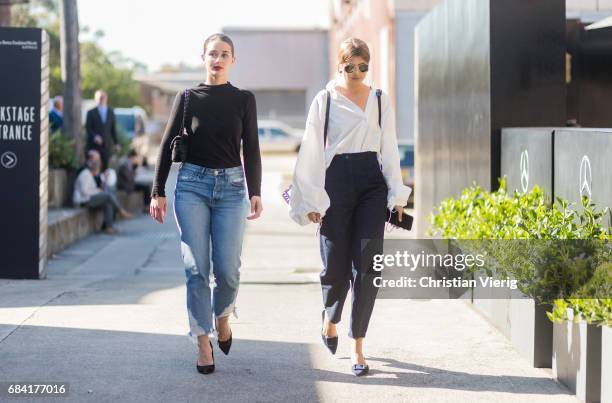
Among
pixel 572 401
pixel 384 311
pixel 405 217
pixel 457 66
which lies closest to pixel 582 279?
pixel 572 401

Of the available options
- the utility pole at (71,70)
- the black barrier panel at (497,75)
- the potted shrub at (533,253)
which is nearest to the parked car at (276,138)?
the utility pole at (71,70)

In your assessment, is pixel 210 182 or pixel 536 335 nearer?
pixel 210 182

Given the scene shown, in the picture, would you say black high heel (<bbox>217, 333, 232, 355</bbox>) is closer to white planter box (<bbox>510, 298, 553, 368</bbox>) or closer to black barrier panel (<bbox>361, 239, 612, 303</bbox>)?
black barrier panel (<bbox>361, 239, 612, 303</bbox>)

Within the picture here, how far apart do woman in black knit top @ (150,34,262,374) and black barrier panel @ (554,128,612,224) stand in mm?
1928

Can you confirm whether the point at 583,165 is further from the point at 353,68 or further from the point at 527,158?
the point at 353,68

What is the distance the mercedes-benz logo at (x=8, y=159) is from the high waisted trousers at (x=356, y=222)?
16.2 feet

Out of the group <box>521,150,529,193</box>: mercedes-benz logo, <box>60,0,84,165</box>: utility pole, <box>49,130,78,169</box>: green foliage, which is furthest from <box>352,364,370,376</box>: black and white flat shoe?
<box>60,0,84,165</box>: utility pole

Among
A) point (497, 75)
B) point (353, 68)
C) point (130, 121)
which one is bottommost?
point (353, 68)

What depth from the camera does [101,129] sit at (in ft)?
59.7

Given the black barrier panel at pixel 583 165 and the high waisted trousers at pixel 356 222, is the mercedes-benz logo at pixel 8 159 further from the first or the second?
the black barrier panel at pixel 583 165

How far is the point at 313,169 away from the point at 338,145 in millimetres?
192

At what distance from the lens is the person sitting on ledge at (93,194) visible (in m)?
16.3

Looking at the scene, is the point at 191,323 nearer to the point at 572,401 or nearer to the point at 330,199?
the point at 330,199

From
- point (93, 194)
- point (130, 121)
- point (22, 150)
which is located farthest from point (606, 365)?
point (130, 121)
